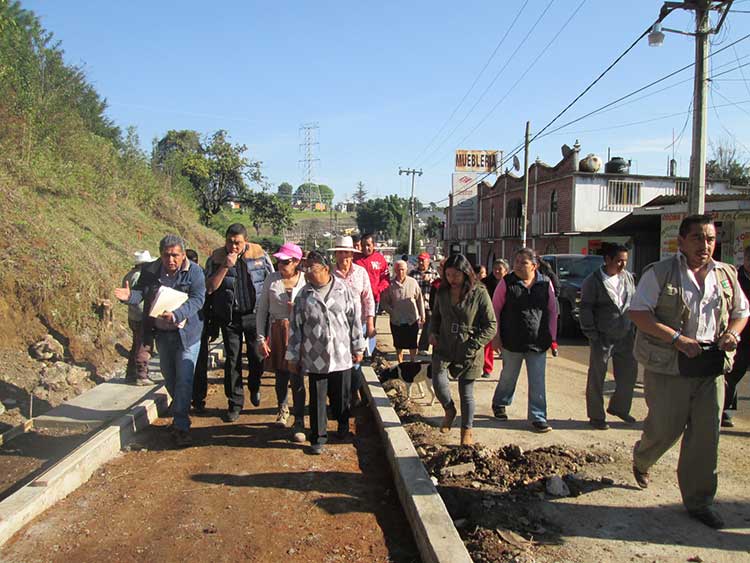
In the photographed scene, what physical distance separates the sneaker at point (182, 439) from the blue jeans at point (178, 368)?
2.5 inches

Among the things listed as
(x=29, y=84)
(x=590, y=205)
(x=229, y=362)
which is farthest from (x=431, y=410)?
(x=590, y=205)

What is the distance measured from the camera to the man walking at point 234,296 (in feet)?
19.5

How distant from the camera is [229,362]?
5977 millimetres

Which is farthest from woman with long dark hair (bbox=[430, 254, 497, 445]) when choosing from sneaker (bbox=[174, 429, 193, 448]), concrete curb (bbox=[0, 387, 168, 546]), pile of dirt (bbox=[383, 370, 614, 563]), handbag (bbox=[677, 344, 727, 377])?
concrete curb (bbox=[0, 387, 168, 546])

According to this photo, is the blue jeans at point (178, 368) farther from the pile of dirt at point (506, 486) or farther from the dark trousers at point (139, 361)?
the pile of dirt at point (506, 486)

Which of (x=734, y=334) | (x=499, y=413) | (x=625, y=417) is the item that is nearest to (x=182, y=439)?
(x=499, y=413)

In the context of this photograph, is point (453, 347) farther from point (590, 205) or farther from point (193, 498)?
point (590, 205)

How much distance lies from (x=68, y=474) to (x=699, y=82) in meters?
11.4

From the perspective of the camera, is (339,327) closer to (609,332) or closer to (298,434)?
(298,434)

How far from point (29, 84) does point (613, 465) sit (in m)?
16.5

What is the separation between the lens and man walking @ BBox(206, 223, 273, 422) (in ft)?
19.5

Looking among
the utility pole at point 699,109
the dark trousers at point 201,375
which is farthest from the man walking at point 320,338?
the utility pole at point 699,109

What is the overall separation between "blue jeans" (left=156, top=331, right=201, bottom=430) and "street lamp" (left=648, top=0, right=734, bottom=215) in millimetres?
9595

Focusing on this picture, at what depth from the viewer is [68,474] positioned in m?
4.25
